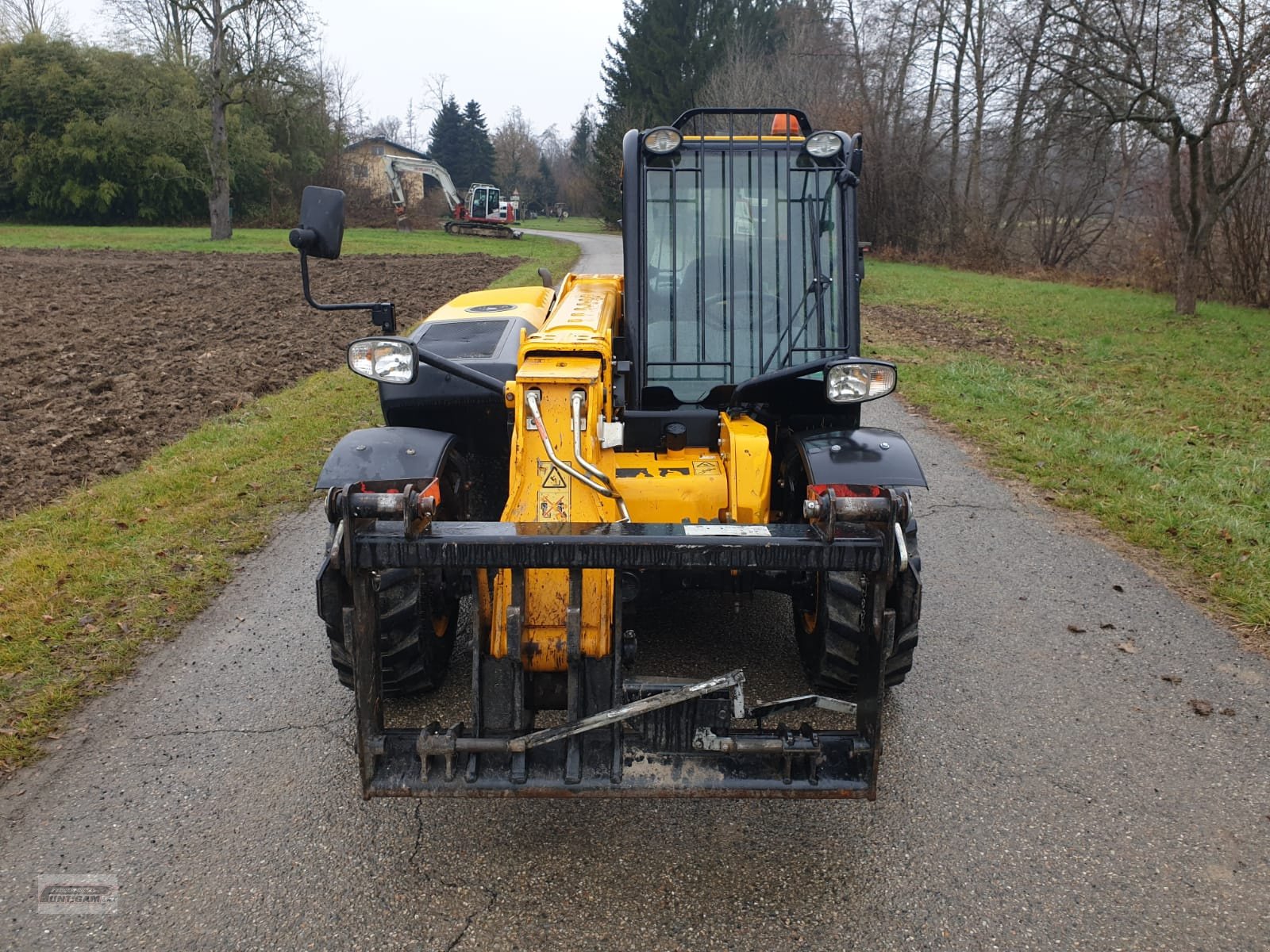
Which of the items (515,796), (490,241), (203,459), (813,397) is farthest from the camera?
(490,241)

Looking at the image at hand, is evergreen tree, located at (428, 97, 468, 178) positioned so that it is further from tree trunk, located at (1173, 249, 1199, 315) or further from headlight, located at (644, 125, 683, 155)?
headlight, located at (644, 125, 683, 155)

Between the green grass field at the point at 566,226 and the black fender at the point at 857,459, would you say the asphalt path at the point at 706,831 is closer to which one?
the black fender at the point at 857,459

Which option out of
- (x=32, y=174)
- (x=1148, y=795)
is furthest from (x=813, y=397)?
(x=32, y=174)

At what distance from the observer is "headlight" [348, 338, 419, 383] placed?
3.72m

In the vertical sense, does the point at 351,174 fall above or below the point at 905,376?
above

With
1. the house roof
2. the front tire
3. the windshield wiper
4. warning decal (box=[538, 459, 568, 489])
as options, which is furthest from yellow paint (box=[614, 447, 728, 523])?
the house roof

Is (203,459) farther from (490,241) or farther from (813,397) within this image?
(490,241)

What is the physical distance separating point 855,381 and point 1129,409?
7.75 metres

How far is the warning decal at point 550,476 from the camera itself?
11.1 ft

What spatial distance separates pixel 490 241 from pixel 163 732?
37.0m

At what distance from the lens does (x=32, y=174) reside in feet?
147

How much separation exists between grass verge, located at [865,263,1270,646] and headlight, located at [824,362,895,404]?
2.56m

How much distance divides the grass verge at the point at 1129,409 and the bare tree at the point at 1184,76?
228 centimetres

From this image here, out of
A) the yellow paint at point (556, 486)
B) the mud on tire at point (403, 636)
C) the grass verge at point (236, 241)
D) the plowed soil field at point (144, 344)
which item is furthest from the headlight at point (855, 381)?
the grass verge at point (236, 241)
